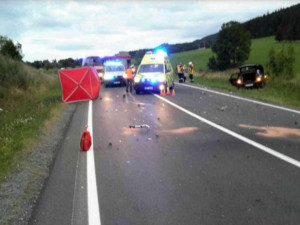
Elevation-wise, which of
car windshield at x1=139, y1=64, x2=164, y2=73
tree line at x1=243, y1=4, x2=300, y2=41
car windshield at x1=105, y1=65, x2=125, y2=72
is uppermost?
tree line at x1=243, y1=4, x2=300, y2=41

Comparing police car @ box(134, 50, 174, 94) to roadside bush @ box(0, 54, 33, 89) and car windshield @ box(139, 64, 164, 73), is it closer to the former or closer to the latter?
car windshield @ box(139, 64, 164, 73)

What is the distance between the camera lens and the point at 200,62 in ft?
324

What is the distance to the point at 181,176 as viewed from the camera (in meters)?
6.41

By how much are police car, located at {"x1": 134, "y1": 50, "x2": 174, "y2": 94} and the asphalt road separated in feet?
38.2

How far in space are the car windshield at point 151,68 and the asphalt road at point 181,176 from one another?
12520mm

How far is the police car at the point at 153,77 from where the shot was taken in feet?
77.3

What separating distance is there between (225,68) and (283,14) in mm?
60831

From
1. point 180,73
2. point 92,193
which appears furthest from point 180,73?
point 92,193

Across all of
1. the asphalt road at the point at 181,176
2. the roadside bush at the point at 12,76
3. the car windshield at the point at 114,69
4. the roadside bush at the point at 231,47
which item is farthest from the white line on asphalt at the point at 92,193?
the roadside bush at the point at 231,47

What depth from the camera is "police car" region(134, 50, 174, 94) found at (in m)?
23.5

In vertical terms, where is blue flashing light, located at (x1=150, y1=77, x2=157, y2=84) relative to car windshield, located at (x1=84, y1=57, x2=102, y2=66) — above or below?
below

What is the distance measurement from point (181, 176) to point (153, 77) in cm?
1755

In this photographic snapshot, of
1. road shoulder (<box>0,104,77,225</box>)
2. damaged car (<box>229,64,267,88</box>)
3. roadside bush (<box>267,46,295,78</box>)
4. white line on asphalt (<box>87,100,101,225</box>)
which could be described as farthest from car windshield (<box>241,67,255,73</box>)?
white line on asphalt (<box>87,100,101,225</box>)

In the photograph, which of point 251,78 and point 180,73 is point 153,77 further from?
point 180,73
